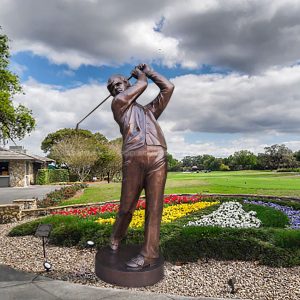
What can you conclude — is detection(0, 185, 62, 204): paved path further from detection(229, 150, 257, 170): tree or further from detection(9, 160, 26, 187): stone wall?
detection(229, 150, 257, 170): tree

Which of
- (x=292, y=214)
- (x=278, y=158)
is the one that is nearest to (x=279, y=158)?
(x=278, y=158)

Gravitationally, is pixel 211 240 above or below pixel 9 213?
below

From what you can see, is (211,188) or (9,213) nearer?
(9,213)

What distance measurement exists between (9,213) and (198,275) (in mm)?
7503

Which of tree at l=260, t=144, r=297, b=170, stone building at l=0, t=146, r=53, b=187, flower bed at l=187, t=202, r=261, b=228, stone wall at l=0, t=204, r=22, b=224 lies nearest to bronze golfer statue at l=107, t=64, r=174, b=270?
flower bed at l=187, t=202, r=261, b=228

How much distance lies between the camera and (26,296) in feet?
13.5

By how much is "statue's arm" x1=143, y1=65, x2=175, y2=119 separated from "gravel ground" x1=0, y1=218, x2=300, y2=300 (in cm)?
231

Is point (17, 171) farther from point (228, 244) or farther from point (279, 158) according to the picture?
point (279, 158)

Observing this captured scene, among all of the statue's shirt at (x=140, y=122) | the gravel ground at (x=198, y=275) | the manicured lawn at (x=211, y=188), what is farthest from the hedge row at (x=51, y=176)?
the statue's shirt at (x=140, y=122)

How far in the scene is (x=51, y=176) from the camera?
37.0 m

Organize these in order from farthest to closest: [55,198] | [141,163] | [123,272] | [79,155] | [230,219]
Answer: [79,155], [55,198], [230,219], [141,163], [123,272]

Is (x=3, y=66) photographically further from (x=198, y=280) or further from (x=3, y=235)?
(x=198, y=280)

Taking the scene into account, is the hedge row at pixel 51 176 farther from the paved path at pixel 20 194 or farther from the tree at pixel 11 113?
the tree at pixel 11 113

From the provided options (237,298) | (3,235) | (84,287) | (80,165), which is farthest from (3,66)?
(80,165)
